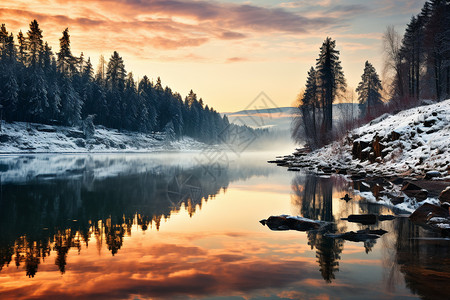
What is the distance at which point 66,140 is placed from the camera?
249 feet

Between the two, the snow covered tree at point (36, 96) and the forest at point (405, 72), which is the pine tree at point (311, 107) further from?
the snow covered tree at point (36, 96)

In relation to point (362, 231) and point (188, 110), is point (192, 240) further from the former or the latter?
point (188, 110)

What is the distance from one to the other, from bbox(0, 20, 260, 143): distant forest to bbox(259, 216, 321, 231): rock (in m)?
73.3

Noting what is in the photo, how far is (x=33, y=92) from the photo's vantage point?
73.7 metres

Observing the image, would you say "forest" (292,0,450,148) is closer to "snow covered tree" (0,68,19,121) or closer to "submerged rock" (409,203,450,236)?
"submerged rock" (409,203,450,236)

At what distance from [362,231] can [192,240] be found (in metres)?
4.92

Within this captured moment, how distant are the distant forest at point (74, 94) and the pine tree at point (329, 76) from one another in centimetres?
5420

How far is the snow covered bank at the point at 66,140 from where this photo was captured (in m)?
65.9

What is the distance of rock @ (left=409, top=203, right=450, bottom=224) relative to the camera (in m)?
11.9

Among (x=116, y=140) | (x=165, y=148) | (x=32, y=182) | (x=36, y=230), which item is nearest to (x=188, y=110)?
(x=165, y=148)

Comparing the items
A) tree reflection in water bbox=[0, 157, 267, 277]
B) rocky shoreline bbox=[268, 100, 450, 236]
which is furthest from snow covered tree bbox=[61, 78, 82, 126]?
rocky shoreline bbox=[268, 100, 450, 236]

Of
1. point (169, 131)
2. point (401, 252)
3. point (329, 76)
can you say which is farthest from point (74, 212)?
point (169, 131)

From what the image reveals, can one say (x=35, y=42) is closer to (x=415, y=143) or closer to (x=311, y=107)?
(x=311, y=107)

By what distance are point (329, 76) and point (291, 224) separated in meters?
45.1
